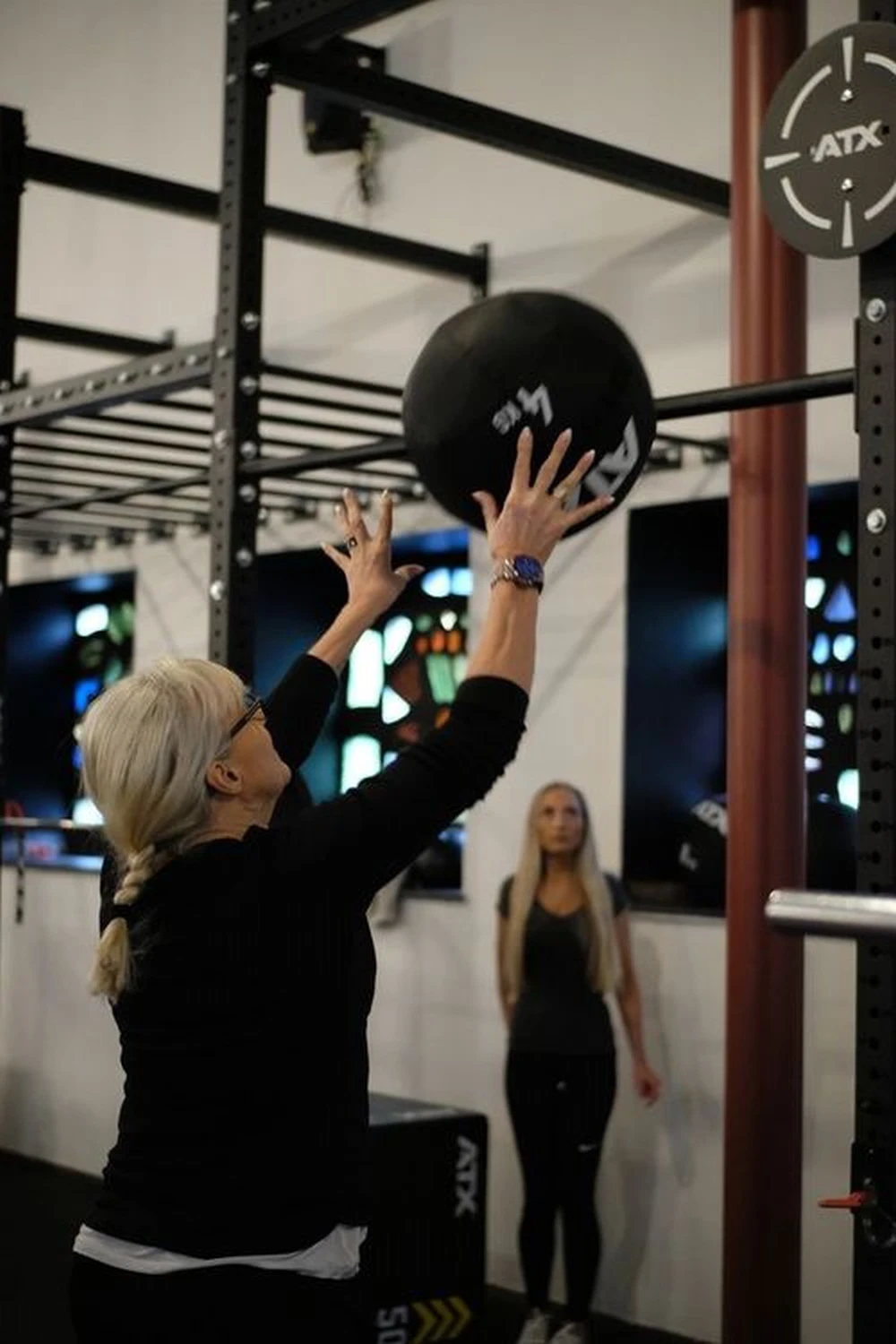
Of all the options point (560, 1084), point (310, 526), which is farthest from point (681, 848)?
point (310, 526)

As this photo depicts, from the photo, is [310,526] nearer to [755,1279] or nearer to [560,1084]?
[560,1084]

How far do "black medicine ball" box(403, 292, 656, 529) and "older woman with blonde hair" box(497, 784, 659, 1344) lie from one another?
249 cm

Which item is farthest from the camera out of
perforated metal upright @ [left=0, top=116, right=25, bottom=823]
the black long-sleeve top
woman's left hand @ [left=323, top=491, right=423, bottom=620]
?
perforated metal upright @ [left=0, top=116, right=25, bottom=823]

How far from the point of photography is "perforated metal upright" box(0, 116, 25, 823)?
4.25 metres

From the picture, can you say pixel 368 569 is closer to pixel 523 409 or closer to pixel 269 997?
pixel 523 409

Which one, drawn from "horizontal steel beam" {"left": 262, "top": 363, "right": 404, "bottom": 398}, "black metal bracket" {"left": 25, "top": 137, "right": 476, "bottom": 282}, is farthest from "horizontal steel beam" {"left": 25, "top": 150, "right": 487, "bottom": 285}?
"horizontal steel beam" {"left": 262, "top": 363, "right": 404, "bottom": 398}

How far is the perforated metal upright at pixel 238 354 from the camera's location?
10.6 feet

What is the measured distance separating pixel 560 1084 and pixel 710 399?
105 inches

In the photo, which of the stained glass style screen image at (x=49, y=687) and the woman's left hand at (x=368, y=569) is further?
the stained glass style screen image at (x=49, y=687)

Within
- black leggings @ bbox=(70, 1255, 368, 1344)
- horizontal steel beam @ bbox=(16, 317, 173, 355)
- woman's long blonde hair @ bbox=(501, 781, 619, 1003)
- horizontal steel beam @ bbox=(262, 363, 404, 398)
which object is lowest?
black leggings @ bbox=(70, 1255, 368, 1344)

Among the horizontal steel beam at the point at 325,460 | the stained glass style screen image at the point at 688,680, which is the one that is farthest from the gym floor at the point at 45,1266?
the horizontal steel beam at the point at 325,460

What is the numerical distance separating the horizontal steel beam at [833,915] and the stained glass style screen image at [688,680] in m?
3.66

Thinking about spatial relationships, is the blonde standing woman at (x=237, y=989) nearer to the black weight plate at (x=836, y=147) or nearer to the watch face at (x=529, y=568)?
the watch face at (x=529, y=568)

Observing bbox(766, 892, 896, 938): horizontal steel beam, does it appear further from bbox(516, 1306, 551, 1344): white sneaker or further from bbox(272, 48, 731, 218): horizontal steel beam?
bbox(516, 1306, 551, 1344): white sneaker
